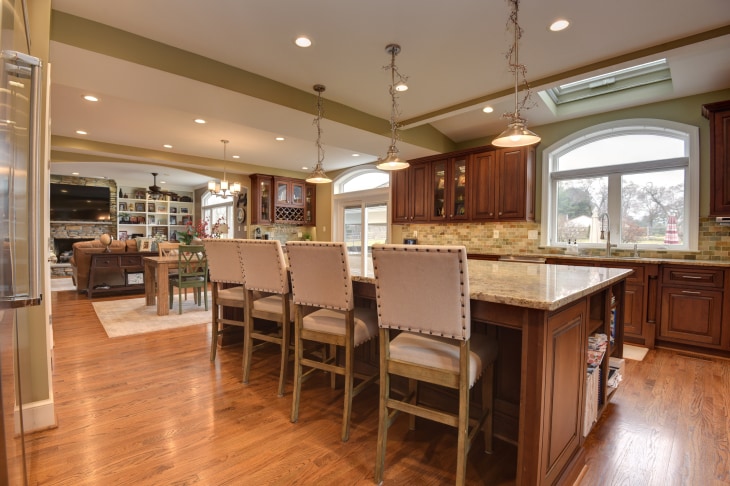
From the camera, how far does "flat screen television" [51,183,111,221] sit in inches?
363

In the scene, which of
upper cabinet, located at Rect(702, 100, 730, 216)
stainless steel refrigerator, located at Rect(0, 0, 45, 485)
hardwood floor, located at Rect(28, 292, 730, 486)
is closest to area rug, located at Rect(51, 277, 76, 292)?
hardwood floor, located at Rect(28, 292, 730, 486)

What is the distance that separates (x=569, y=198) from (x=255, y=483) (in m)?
4.61

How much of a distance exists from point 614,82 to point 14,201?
510 cm

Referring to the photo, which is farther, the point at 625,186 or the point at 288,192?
the point at 288,192

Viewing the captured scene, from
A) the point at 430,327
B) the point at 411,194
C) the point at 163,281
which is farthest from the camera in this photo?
the point at 411,194

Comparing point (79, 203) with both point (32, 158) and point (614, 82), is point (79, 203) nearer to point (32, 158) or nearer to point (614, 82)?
point (32, 158)

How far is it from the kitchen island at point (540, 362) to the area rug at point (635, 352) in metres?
1.80

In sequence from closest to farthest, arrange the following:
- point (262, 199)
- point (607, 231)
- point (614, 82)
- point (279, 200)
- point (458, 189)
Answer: point (614, 82) → point (607, 231) → point (458, 189) → point (262, 199) → point (279, 200)

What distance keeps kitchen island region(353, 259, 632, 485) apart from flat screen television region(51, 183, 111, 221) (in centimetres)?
1084

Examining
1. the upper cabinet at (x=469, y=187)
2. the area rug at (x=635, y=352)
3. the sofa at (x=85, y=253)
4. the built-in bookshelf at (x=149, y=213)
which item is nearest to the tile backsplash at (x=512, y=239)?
the upper cabinet at (x=469, y=187)

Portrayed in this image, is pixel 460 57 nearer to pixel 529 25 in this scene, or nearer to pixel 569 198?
pixel 529 25

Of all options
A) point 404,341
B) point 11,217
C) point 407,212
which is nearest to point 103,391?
point 11,217

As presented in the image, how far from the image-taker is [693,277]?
10.7 ft

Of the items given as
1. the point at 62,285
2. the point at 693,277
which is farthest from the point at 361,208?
the point at 62,285
